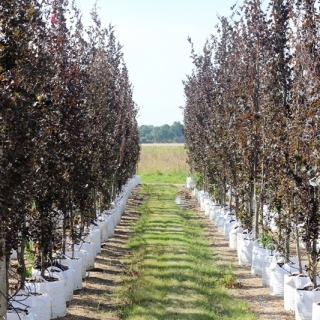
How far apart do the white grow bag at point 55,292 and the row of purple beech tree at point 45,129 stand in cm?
37

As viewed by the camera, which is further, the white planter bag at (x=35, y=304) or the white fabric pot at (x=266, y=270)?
the white fabric pot at (x=266, y=270)

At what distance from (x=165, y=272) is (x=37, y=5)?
557 cm

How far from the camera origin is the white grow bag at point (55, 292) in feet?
26.0

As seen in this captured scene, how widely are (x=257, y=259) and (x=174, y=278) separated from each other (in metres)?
1.65

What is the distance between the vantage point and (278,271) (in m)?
9.26

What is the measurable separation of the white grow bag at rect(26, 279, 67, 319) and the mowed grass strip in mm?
934

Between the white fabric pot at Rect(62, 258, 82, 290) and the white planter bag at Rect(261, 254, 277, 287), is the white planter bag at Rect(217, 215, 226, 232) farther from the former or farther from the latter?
the white fabric pot at Rect(62, 258, 82, 290)

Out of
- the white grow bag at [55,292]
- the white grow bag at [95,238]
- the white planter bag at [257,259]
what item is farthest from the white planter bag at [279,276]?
the white grow bag at [95,238]

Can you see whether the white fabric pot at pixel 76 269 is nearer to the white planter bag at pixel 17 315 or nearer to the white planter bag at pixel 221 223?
the white planter bag at pixel 17 315

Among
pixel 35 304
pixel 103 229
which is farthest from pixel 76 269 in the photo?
pixel 103 229

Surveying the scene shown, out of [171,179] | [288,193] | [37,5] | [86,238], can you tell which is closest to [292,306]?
[288,193]

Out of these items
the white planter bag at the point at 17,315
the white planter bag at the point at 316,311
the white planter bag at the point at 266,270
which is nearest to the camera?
the white planter bag at the point at 17,315

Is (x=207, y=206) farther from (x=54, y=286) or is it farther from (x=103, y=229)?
(x=54, y=286)

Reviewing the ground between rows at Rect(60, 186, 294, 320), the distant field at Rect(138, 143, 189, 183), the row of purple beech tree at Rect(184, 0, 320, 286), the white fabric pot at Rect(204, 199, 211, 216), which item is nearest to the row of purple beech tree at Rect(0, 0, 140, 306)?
the ground between rows at Rect(60, 186, 294, 320)
